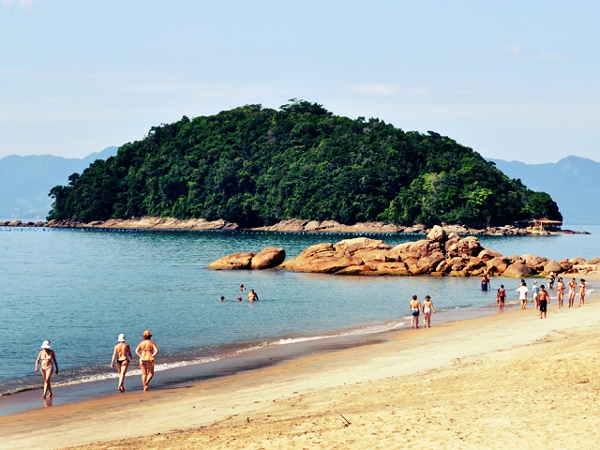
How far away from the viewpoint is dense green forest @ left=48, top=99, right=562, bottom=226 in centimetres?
15400

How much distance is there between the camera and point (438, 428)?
1057cm

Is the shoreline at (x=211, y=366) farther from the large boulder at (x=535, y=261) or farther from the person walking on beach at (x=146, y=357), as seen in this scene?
the large boulder at (x=535, y=261)

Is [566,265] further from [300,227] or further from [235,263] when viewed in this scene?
[300,227]

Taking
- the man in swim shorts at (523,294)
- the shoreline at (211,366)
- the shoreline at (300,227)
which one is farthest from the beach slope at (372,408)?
the shoreline at (300,227)

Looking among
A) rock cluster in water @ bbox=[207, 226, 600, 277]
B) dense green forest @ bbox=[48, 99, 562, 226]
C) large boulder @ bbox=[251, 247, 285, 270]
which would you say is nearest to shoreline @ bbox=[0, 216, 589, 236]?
dense green forest @ bbox=[48, 99, 562, 226]

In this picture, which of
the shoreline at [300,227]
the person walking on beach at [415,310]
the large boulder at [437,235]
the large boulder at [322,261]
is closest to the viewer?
Answer: the person walking on beach at [415,310]

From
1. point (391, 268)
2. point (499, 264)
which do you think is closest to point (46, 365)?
point (391, 268)

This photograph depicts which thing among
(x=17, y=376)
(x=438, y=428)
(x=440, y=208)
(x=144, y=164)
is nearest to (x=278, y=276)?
(x=17, y=376)

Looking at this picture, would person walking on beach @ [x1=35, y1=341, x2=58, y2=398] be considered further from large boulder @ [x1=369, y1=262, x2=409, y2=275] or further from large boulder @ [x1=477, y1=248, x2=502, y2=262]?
large boulder @ [x1=477, y1=248, x2=502, y2=262]

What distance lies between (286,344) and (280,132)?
169150mm

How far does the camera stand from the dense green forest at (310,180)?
505ft

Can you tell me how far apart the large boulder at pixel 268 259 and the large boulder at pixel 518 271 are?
23.8 metres

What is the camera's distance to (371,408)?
494 inches

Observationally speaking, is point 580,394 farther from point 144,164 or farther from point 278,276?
point 144,164
